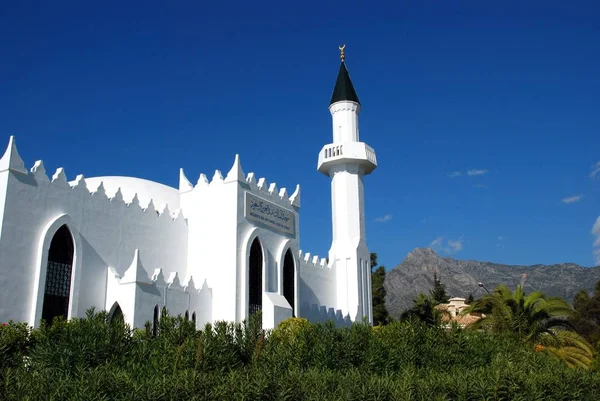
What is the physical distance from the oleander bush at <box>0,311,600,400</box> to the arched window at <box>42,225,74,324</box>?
573 centimetres

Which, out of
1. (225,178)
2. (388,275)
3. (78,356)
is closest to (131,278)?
(225,178)

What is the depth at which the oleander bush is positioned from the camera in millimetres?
8648

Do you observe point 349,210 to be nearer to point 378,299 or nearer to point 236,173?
point 236,173

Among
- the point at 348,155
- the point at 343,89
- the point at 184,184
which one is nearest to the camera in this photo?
the point at 184,184

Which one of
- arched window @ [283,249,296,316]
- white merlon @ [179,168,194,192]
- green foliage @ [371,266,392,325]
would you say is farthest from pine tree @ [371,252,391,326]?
white merlon @ [179,168,194,192]

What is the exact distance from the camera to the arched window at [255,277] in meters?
23.0

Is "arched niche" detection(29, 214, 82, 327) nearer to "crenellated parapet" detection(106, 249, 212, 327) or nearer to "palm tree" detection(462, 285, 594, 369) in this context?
"crenellated parapet" detection(106, 249, 212, 327)

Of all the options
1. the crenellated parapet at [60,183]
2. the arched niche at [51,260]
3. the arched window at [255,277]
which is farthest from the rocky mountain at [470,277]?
the arched niche at [51,260]

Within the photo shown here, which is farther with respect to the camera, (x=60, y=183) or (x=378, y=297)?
(x=378, y=297)

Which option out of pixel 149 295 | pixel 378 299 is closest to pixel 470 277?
pixel 378 299

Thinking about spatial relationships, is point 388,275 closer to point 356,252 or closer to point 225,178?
point 356,252

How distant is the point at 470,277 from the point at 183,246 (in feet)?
218

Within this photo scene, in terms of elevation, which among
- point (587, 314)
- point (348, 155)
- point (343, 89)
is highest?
point (343, 89)

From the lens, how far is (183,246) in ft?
77.2
